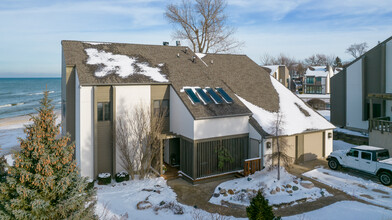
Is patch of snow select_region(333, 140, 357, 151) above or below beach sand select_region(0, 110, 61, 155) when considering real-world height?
above

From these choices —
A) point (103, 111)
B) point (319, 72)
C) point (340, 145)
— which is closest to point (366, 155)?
point (340, 145)

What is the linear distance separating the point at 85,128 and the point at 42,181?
837 centimetres

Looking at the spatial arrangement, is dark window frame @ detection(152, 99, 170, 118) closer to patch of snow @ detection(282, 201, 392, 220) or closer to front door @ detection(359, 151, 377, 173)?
patch of snow @ detection(282, 201, 392, 220)

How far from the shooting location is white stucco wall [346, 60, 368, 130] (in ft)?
85.5

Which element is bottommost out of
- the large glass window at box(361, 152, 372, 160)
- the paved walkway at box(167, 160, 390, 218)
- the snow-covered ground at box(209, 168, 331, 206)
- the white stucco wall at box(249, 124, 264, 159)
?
the paved walkway at box(167, 160, 390, 218)

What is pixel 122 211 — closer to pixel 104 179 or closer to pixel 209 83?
pixel 104 179

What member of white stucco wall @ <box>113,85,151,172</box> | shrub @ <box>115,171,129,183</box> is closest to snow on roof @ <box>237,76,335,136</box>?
white stucco wall @ <box>113,85,151,172</box>

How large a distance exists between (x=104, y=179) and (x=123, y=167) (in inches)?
55.6

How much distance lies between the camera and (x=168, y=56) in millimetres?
20859

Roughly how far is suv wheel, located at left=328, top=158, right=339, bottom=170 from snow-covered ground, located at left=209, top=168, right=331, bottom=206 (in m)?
3.67

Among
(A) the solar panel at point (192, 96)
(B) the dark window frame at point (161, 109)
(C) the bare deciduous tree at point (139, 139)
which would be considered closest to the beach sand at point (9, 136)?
(C) the bare deciduous tree at point (139, 139)

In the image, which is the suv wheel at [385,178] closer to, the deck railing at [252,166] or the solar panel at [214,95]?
the deck railing at [252,166]

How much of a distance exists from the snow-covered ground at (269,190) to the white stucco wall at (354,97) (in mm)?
15073

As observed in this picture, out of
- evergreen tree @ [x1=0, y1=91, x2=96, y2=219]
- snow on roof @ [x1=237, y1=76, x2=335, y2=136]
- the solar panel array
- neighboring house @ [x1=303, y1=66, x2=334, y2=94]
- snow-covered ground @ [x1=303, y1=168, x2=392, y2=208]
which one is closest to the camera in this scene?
evergreen tree @ [x1=0, y1=91, x2=96, y2=219]
